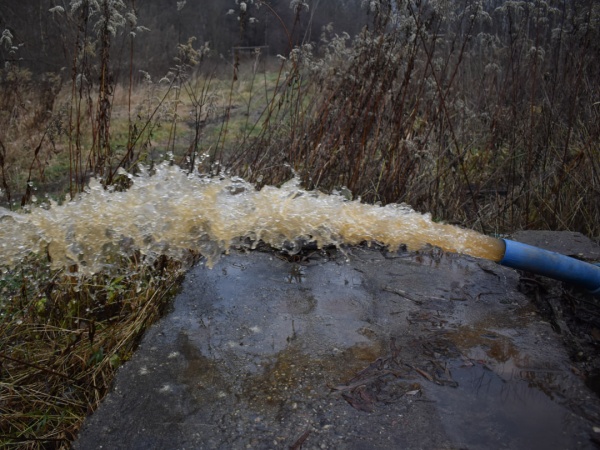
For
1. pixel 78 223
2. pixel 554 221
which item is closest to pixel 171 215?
pixel 78 223

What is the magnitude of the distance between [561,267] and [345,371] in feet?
3.58

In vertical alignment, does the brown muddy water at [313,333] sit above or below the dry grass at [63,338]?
above

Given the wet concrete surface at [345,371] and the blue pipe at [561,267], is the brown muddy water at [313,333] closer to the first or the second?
the wet concrete surface at [345,371]

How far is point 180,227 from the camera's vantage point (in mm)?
2311

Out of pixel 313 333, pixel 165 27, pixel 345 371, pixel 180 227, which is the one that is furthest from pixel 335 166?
pixel 165 27

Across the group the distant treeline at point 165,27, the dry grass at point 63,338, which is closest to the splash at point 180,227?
the dry grass at point 63,338

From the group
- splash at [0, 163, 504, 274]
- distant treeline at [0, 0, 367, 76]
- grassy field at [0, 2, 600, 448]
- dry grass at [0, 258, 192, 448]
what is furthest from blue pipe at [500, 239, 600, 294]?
distant treeline at [0, 0, 367, 76]

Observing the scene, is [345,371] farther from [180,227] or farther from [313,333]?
[180,227]

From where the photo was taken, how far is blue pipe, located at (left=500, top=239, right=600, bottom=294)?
208cm

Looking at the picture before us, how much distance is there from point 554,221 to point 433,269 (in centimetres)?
158

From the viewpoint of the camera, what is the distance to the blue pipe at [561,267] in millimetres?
2082

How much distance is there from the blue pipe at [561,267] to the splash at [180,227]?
0.12m

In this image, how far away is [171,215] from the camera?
2285mm

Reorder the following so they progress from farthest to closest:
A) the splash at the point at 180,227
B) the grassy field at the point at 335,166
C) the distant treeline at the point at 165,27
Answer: the distant treeline at the point at 165,27, the splash at the point at 180,227, the grassy field at the point at 335,166
